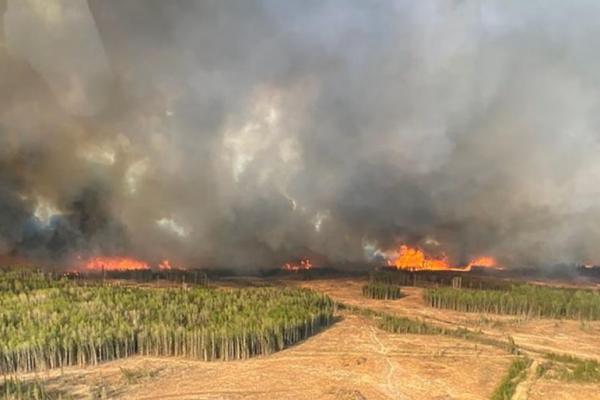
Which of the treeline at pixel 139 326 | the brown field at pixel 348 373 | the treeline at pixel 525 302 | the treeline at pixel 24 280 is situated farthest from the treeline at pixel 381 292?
the treeline at pixel 24 280

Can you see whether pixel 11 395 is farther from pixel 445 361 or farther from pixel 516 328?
pixel 516 328

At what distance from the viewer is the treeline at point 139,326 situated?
5544 cm

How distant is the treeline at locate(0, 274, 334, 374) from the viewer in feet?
182

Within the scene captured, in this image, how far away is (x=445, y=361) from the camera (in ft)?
201

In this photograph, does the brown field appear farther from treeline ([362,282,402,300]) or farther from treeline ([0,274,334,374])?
treeline ([362,282,402,300])

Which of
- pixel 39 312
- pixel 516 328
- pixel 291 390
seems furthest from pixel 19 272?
pixel 516 328

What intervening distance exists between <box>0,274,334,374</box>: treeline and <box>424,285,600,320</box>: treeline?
28.5 metres

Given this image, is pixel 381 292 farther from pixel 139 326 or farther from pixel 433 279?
pixel 139 326

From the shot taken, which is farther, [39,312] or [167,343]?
[39,312]

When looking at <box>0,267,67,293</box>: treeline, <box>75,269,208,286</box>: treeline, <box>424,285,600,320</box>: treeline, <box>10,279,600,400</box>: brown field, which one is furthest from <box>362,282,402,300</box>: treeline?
<box>0,267,67,293</box>: treeline

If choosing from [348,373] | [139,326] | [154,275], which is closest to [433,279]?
[154,275]

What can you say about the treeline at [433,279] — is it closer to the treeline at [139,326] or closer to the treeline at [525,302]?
the treeline at [525,302]

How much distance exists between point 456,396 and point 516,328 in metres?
39.0

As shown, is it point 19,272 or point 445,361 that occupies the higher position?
point 19,272
